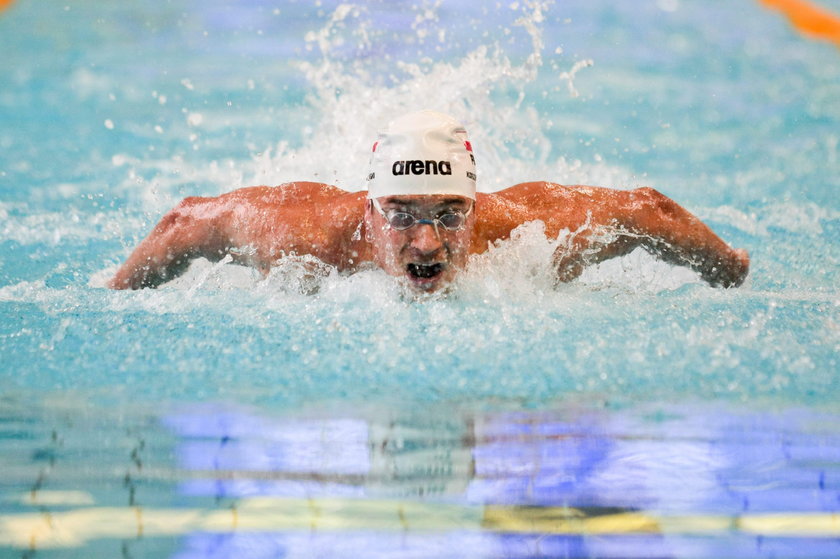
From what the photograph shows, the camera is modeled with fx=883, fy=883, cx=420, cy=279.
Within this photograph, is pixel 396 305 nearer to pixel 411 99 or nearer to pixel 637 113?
pixel 411 99

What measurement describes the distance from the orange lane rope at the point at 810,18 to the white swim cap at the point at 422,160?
5213 mm

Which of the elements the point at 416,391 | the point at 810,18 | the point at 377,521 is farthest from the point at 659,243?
the point at 810,18

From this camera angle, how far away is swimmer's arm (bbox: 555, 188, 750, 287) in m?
2.86

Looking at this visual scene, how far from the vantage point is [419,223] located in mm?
2639

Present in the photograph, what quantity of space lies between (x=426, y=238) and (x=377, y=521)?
1.08 m

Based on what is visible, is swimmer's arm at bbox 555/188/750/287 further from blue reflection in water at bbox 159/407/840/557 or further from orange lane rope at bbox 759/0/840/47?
orange lane rope at bbox 759/0/840/47

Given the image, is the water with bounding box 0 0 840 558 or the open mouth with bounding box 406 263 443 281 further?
the open mouth with bounding box 406 263 443 281

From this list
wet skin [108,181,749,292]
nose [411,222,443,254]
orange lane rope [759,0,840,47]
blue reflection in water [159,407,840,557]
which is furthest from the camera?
orange lane rope [759,0,840,47]

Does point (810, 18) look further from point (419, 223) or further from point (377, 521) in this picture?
point (377, 521)

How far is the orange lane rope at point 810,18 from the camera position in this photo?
22.7 ft

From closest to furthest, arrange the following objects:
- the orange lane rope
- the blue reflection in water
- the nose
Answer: the blue reflection in water < the nose < the orange lane rope

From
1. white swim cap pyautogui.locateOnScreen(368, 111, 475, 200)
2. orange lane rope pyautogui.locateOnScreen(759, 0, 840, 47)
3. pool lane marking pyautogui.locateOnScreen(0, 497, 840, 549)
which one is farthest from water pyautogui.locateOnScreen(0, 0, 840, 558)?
orange lane rope pyautogui.locateOnScreen(759, 0, 840, 47)

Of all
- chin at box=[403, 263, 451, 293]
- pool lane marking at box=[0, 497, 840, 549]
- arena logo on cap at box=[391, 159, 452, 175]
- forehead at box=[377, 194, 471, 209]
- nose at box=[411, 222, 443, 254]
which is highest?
arena logo on cap at box=[391, 159, 452, 175]

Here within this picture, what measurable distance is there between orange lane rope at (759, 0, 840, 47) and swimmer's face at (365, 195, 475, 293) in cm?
536
